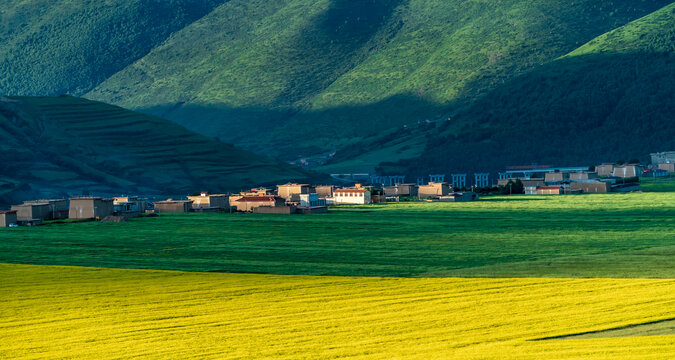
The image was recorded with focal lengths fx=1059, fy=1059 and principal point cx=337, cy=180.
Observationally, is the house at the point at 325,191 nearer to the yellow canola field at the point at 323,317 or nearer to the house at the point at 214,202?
the house at the point at 214,202

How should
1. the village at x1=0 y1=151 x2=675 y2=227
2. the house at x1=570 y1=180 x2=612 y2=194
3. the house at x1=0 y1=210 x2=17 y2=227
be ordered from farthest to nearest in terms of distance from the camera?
1. the house at x1=570 y1=180 x2=612 y2=194
2. the village at x1=0 y1=151 x2=675 y2=227
3. the house at x1=0 y1=210 x2=17 y2=227

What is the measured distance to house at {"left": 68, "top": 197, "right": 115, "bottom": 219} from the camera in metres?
128

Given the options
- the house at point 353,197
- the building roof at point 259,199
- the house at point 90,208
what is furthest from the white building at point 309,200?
the house at point 90,208

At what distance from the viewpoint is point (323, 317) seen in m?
47.2

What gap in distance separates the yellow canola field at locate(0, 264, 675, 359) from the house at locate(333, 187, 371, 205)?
103322mm

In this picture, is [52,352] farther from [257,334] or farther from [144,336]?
[257,334]

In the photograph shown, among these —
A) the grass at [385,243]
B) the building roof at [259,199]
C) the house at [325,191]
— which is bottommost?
the grass at [385,243]

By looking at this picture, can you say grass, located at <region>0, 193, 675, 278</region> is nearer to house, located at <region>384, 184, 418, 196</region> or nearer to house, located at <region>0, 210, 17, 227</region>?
house, located at <region>0, 210, 17, 227</region>

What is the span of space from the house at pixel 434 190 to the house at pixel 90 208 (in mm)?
68665

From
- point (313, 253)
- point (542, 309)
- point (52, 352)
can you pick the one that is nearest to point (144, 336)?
point (52, 352)

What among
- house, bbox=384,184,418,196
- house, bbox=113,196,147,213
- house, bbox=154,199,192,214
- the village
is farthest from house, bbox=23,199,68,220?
house, bbox=384,184,418,196

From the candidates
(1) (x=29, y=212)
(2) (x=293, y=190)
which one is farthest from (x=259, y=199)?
(1) (x=29, y=212)

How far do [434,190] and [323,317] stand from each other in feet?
454

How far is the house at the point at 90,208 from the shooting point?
12756cm
